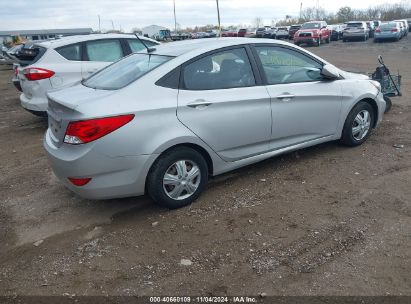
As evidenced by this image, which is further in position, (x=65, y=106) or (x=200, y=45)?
(x=200, y=45)

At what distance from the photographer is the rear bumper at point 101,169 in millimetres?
3568

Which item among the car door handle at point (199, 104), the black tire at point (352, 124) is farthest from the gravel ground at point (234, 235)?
the car door handle at point (199, 104)

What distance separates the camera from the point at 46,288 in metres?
3.02

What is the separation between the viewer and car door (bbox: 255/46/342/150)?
4.60 metres

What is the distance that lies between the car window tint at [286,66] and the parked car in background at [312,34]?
96.2 ft

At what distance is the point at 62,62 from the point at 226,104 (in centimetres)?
437

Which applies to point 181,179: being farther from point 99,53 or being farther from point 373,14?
point 373,14

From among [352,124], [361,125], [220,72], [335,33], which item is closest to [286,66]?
[220,72]

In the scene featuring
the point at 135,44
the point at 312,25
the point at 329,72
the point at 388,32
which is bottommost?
the point at 329,72

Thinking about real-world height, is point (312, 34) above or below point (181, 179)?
above

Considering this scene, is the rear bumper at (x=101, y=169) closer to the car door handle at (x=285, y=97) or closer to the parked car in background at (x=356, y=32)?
the car door handle at (x=285, y=97)

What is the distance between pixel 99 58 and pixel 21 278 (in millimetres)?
5317

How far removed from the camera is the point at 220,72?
4.29m

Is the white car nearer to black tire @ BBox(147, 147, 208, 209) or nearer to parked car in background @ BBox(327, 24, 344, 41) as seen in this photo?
black tire @ BBox(147, 147, 208, 209)
